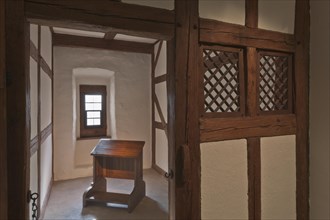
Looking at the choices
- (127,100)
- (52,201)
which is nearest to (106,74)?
(127,100)

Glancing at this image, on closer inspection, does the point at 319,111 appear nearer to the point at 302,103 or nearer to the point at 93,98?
the point at 302,103

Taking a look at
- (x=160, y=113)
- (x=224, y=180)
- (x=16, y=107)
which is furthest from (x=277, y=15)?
(x=160, y=113)

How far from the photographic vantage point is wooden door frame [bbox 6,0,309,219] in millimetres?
1211

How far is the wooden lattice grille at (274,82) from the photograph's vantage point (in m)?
1.93

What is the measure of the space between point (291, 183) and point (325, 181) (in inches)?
10.5

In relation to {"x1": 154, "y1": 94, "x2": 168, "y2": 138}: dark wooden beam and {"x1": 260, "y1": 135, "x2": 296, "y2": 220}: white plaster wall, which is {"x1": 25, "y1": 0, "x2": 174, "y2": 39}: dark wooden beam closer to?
{"x1": 260, "y1": 135, "x2": 296, "y2": 220}: white plaster wall

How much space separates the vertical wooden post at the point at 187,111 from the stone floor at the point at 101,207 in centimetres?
154

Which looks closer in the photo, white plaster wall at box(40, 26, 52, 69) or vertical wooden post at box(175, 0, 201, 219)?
vertical wooden post at box(175, 0, 201, 219)

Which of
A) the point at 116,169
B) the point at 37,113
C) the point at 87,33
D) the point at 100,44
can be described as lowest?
the point at 116,169

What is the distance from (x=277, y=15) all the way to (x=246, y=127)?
0.97 metres

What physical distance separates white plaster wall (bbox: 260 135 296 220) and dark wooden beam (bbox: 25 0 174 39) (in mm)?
1183

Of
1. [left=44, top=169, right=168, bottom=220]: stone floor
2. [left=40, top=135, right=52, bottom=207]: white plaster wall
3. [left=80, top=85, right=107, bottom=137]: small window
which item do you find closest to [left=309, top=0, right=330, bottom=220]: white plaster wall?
[left=44, top=169, right=168, bottom=220]: stone floor

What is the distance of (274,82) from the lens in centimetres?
198

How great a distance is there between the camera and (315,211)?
201cm
